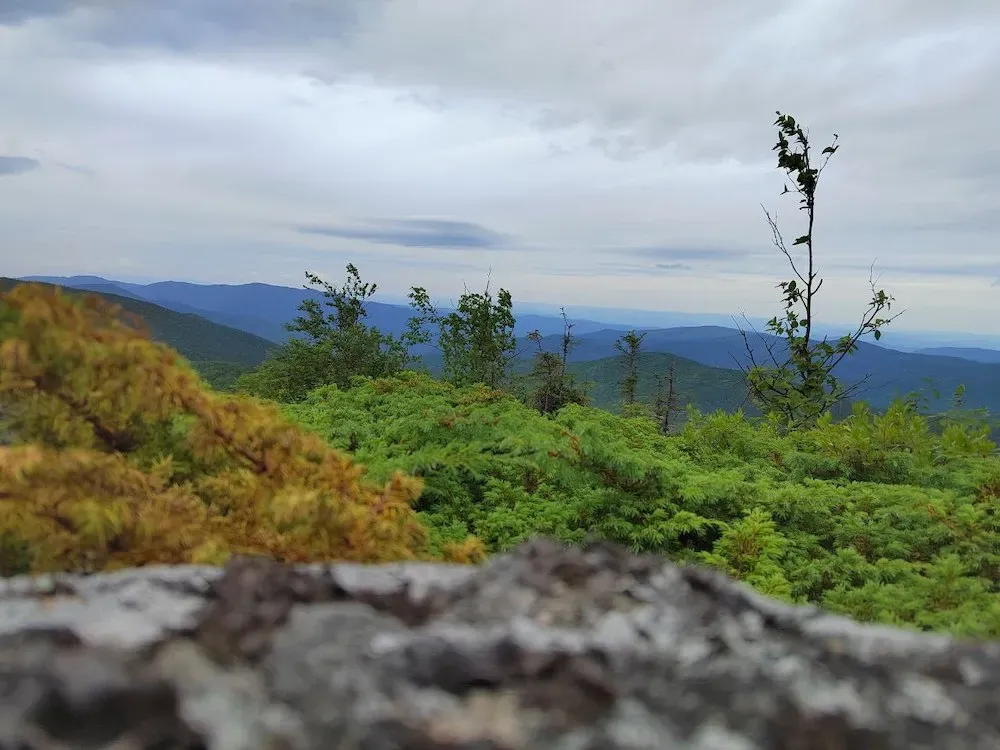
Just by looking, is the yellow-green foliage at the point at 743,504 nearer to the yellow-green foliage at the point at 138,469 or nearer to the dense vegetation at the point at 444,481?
the dense vegetation at the point at 444,481

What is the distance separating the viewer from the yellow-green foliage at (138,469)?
1.93m

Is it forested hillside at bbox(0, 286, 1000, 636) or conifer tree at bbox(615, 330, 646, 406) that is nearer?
forested hillside at bbox(0, 286, 1000, 636)

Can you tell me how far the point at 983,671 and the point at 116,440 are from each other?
2731 mm

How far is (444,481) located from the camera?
5410 mm

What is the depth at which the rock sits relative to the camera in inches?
43.4

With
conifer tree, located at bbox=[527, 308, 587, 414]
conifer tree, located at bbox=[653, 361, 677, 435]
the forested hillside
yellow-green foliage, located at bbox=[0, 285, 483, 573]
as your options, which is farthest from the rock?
conifer tree, located at bbox=[527, 308, 587, 414]

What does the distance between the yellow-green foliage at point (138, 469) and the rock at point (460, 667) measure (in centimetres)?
26

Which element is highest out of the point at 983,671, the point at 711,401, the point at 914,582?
the point at 983,671

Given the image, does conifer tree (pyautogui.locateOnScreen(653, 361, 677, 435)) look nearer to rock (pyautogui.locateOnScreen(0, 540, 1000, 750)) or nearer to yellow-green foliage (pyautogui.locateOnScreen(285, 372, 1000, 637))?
yellow-green foliage (pyautogui.locateOnScreen(285, 372, 1000, 637))

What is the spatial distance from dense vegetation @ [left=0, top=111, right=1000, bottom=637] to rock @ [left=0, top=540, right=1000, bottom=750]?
1.29 feet

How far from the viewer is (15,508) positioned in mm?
1877

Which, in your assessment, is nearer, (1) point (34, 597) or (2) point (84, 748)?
(2) point (84, 748)

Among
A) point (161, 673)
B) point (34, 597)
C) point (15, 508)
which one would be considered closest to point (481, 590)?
point (161, 673)

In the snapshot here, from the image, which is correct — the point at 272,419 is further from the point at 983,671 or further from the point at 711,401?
the point at 711,401
